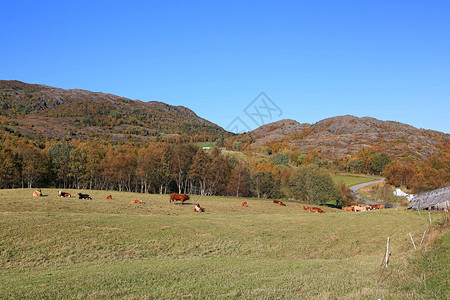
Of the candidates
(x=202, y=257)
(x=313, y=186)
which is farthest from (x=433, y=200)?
(x=313, y=186)

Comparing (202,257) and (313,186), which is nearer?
(202,257)

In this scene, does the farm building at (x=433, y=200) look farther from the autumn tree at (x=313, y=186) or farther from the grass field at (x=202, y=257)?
the autumn tree at (x=313, y=186)

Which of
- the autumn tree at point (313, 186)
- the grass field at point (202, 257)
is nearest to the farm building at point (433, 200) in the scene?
the grass field at point (202, 257)

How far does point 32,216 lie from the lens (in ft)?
85.8

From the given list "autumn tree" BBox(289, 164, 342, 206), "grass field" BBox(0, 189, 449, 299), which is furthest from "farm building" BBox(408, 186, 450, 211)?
"autumn tree" BBox(289, 164, 342, 206)

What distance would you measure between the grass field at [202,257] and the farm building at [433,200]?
15.5 meters

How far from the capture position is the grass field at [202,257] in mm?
10898

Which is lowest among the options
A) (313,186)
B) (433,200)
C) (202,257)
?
(202,257)

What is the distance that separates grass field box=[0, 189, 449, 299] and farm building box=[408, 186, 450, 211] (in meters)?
15.5

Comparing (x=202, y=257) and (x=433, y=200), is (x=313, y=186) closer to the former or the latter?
(x=433, y=200)

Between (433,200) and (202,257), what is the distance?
4144 cm

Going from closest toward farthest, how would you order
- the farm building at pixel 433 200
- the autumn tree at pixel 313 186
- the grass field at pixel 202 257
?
1. the grass field at pixel 202 257
2. the farm building at pixel 433 200
3. the autumn tree at pixel 313 186

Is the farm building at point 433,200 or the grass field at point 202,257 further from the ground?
the farm building at point 433,200

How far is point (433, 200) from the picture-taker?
45125 mm
